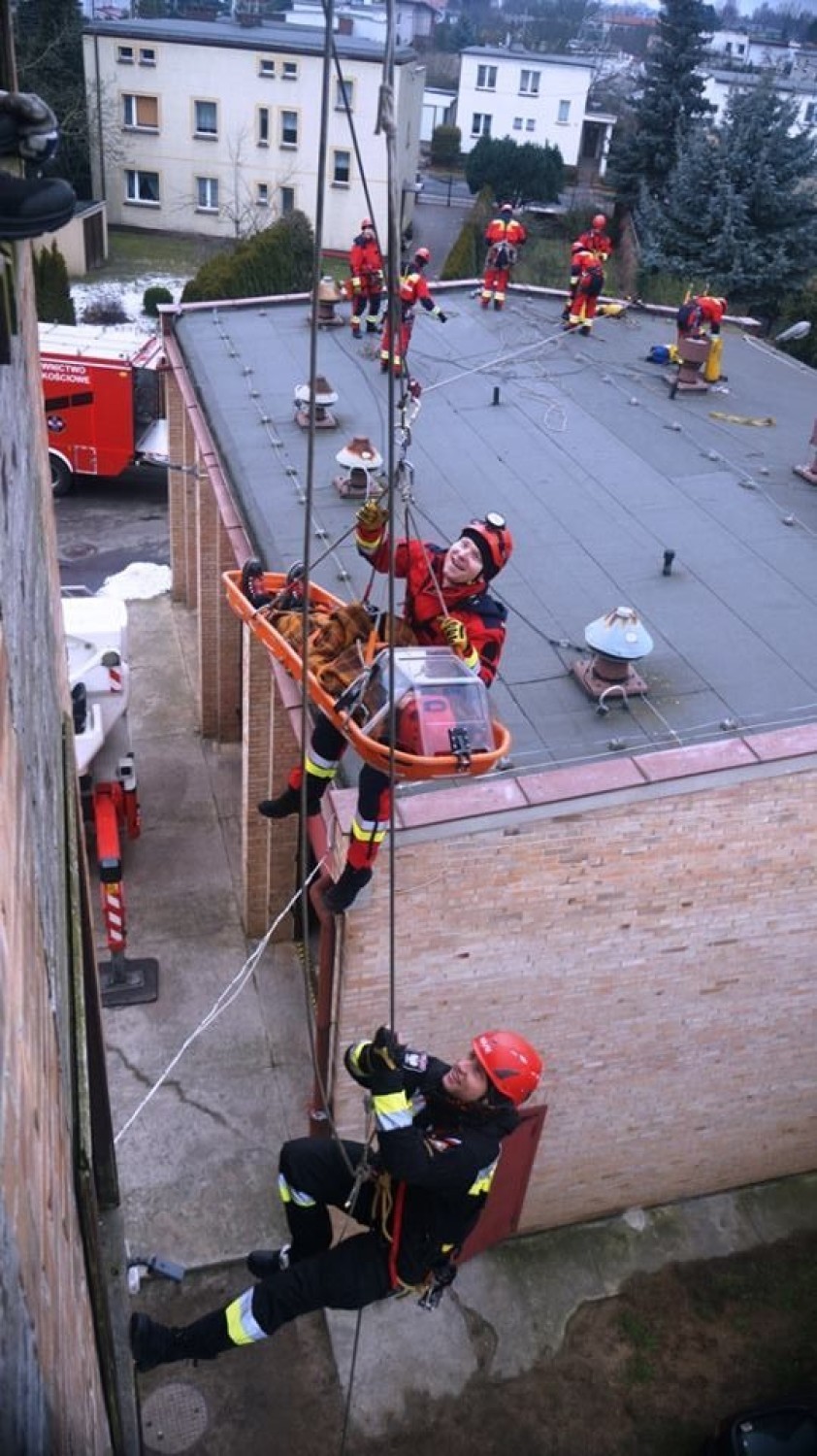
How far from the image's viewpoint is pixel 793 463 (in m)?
12.1

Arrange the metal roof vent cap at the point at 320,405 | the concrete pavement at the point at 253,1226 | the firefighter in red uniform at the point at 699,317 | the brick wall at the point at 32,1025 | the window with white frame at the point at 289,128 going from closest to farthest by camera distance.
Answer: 1. the brick wall at the point at 32,1025
2. the concrete pavement at the point at 253,1226
3. the metal roof vent cap at the point at 320,405
4. the firefighter in red uniform at the point at 699,317
5. the window with white frame at the point at 289,128

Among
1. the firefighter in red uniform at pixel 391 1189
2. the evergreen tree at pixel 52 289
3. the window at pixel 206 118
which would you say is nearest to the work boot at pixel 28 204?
the firefighter in red uniform at pixel 391 1189

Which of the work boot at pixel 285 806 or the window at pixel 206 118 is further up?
the window at pixel 206 118

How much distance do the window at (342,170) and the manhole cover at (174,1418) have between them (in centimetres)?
3644

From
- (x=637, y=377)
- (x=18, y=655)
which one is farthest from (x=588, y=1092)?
(x=637, y=377)

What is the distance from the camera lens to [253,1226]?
9156 mm

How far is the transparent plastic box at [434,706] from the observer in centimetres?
574

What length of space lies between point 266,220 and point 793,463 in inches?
1217

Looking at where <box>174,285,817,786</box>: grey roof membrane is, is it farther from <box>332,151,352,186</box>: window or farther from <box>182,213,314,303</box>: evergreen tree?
<box>332,151,352,186</box>: window

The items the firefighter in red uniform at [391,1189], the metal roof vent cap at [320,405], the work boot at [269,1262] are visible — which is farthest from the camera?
the metal roof vent cap at [320,405]

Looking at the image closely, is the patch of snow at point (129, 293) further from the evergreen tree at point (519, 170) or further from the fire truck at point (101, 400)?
the evergreen tree at point (519, 170)

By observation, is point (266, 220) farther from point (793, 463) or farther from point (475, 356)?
point (793, 463)

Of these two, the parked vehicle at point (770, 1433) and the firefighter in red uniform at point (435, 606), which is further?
the parked vehicle at point (770, 1433)

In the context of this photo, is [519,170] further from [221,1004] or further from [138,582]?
[221,1004]
